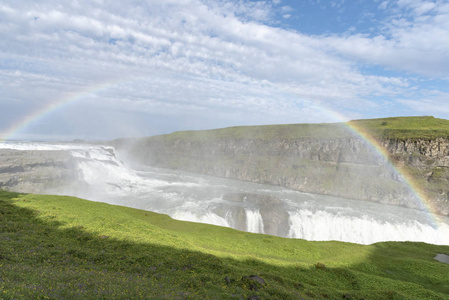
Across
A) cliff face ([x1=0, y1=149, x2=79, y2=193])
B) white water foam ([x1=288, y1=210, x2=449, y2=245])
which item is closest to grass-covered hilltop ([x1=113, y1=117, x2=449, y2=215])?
white water foam ([x1=288, y1=210, x2=449, y2=245])

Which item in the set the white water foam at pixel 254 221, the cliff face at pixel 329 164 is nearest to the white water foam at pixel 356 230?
the white water foam at pixel 254 221

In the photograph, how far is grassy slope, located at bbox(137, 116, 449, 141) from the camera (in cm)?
10897

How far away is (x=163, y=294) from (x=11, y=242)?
13.1 m

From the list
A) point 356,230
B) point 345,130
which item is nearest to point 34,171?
point 356,230

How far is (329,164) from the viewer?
12131 cm

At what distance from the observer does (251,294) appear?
1504cm

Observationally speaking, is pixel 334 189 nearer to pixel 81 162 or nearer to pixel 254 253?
pixel 254 253

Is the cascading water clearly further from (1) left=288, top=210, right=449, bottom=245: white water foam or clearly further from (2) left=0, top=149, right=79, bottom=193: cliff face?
(2) left=0, top=149, right=79, bottom=193: cliff face

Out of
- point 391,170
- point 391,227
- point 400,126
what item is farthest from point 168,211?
point 400,126

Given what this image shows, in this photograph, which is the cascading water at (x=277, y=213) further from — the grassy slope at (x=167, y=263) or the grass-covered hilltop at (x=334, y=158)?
the grassy slope at (x=167, y=263)

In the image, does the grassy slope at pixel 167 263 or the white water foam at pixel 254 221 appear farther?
the white water foam at pixel 254 221

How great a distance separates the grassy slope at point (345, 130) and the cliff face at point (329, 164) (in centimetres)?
443

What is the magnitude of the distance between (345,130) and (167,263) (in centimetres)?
14151

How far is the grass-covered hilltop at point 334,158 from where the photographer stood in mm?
95375
